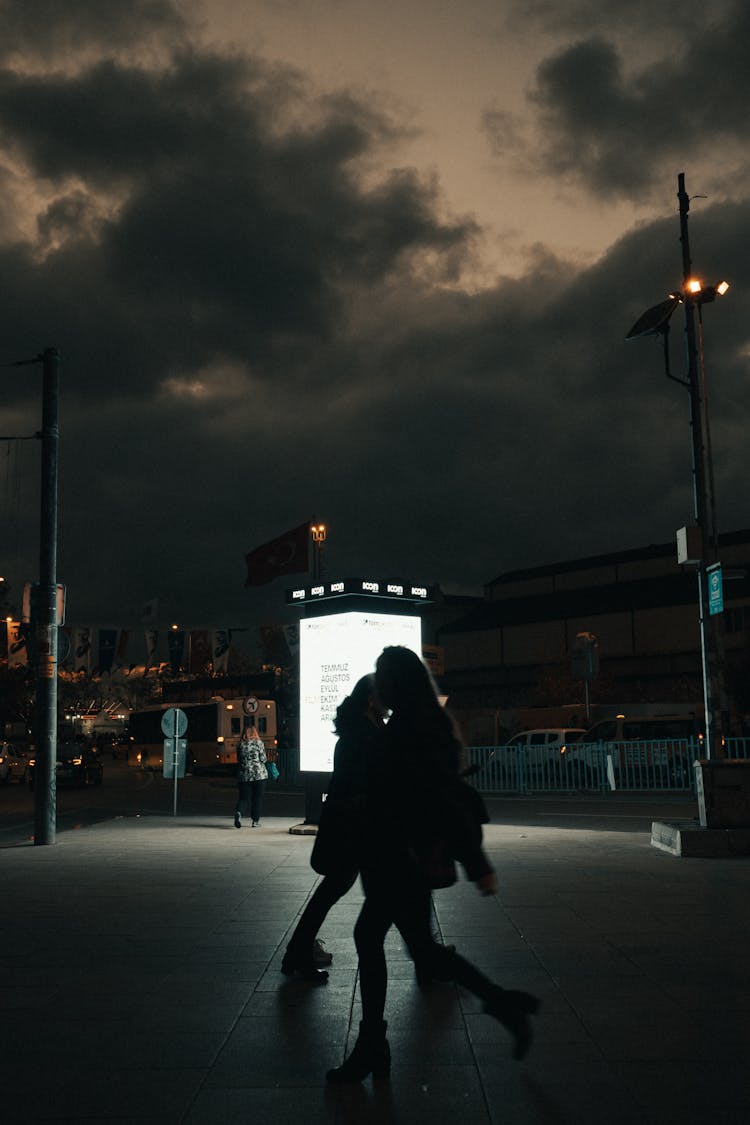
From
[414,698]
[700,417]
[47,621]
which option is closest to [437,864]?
[414,698]

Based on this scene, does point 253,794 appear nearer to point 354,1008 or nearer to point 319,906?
point 319,906

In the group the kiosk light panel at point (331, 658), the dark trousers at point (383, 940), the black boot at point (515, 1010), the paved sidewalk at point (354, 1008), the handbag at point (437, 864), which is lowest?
the paved sidewalk at point (354, 1008)

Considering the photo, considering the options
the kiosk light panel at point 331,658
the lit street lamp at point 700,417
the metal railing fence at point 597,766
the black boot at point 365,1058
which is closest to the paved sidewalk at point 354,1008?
the black boot at point 365,1058

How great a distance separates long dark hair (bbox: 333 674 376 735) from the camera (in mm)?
6543

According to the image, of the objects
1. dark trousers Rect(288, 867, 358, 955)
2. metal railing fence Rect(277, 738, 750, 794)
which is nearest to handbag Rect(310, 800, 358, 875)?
dark trousers Rect(288, 867, 358, 955)

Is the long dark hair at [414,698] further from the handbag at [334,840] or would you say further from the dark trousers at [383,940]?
the handbag at [334,840]

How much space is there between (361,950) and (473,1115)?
773 millimetres

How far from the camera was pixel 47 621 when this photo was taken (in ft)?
51.1

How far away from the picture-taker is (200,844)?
1606cm

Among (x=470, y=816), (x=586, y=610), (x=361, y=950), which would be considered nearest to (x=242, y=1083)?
(x=361, y=950)

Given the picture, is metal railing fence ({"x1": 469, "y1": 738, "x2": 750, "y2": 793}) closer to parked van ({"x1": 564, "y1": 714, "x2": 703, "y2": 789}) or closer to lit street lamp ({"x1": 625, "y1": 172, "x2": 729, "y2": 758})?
parked van ({"x1": 564, "y1": 714, "x2": 703, "y2": 789})

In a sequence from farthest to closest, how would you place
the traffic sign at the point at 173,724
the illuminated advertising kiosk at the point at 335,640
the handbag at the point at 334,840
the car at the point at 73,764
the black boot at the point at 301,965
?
the car at the point at 73,764
the traffic sign at the point at 173,724
the illuminated advertising kiosk at the point at 335,640
the black boot at the point at 301,965
the handbag at the point at 334,840

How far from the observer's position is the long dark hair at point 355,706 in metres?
6.54

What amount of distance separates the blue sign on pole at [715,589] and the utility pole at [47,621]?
8541mm
